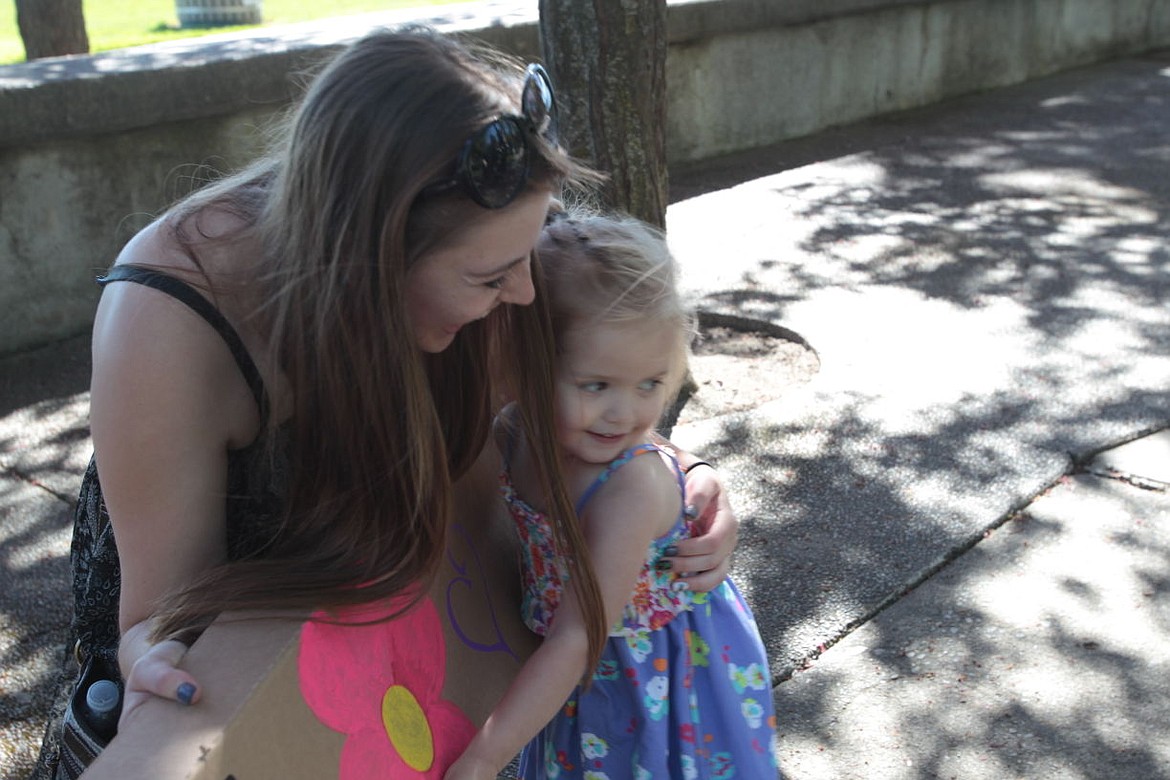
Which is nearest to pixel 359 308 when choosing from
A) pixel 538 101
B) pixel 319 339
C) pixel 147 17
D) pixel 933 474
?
pixel 319 339

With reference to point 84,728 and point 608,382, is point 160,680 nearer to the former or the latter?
point 84,728

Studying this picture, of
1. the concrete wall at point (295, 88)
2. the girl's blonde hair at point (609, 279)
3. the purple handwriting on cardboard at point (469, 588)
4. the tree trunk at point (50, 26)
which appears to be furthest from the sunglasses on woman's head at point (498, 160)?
the tree trunk at point (50, 26)

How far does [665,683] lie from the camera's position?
6.30ft

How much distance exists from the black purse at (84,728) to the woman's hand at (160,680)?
0.71 ft

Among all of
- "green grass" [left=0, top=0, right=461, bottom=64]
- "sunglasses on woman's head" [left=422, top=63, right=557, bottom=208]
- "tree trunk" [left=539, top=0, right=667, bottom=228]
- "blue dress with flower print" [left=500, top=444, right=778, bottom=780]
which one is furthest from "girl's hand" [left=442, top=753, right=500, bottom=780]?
"green grass" [left=0, top=0, right=461, bottom=64]

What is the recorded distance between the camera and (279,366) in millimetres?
1591

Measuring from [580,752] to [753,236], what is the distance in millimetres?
4471

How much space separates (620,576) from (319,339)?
0.55m

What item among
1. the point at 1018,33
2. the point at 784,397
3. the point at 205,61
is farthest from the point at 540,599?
the point at 1018,33

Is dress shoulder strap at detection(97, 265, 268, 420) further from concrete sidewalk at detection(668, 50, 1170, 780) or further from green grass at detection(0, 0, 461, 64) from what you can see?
green grass at detection(0, 0, 461, 64)

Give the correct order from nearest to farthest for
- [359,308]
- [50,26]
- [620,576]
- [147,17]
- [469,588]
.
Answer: [359,308] → [620,576] → [469,588] → [50,26] → [147,17]

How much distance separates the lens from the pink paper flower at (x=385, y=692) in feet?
4.85

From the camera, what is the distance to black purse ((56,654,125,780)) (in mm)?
1621

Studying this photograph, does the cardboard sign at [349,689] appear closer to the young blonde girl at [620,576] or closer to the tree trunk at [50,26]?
the young blonde girl at [620,576]
